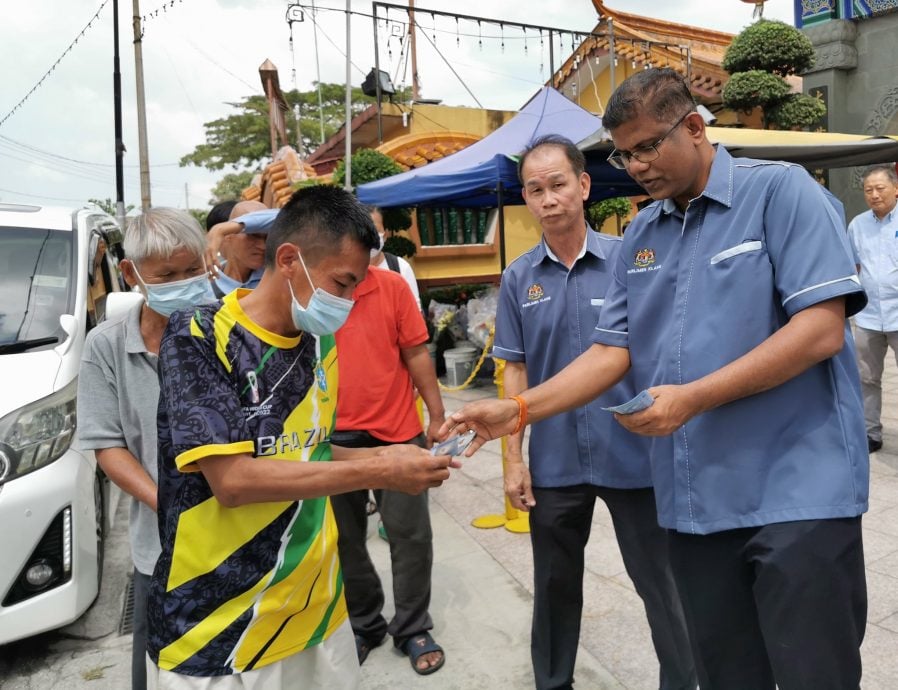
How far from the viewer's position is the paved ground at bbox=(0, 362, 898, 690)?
2.95 m

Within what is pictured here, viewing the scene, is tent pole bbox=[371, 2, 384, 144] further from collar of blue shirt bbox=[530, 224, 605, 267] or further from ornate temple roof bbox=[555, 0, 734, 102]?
collar of blue shirt bbox=[530, 224, 605, 267]

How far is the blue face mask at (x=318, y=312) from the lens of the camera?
5.78 feet

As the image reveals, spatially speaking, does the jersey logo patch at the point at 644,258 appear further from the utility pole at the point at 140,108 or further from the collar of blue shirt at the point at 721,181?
the utility pole at the point at 140,108

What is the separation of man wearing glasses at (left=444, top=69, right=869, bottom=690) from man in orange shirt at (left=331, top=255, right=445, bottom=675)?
151 centimetres

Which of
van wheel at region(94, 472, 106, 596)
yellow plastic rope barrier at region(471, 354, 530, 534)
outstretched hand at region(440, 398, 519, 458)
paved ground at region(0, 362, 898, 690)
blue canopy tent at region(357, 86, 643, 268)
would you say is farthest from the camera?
blue canopy tent at region(357, 86, 643, 268)

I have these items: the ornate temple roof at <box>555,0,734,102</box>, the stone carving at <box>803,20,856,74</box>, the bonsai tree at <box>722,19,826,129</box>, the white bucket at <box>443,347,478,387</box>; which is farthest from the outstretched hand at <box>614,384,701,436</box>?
the stone carving at <box>803,20,856,74</box>

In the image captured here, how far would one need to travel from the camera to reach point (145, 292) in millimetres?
2357

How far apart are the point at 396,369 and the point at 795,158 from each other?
5.63 m

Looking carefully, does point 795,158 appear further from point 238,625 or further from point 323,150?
point 323,150

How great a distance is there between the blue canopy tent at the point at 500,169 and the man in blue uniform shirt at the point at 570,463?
4.77m

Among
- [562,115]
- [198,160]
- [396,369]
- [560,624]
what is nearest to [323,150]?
[562,115]

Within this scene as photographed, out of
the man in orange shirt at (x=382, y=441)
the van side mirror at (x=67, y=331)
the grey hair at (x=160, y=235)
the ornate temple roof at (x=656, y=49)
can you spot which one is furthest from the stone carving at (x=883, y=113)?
the grey hair at (x=160, y=235)

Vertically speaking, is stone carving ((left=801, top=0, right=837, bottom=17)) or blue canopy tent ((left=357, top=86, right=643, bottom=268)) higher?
stone carving ((left=801, top=0, right=837, bottom=17))

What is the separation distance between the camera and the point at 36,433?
320 cm
